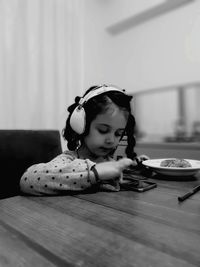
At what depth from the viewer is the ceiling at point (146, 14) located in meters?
2.63

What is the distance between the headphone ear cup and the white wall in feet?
6.40

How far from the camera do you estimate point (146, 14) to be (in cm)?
285

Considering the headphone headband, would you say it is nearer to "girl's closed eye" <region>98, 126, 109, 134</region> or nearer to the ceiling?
"girl's closed eye" <region>98, 126, 109, 134</region>

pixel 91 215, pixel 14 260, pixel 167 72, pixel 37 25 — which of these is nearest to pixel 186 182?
pixel 91 215

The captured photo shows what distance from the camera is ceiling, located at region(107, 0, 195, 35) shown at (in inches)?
104

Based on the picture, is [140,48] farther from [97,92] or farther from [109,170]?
[109,170]

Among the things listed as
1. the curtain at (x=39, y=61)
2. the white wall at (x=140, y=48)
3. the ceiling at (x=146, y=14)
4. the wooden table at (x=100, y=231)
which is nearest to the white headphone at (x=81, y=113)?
the wooden table at (x=100, y=231)

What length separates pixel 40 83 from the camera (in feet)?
7.22

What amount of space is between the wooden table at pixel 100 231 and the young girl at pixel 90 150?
72 millimetres

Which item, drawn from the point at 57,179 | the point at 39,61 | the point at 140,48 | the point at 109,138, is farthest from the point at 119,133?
the point at 140,48

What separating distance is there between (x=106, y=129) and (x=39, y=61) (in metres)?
1.51

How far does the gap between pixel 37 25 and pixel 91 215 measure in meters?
2.10

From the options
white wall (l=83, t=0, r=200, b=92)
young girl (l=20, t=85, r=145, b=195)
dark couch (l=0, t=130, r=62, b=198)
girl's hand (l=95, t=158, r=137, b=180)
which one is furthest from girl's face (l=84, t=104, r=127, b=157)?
white wall (l=83, t=0, r=200, b=92)

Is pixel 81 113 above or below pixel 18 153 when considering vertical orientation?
above
